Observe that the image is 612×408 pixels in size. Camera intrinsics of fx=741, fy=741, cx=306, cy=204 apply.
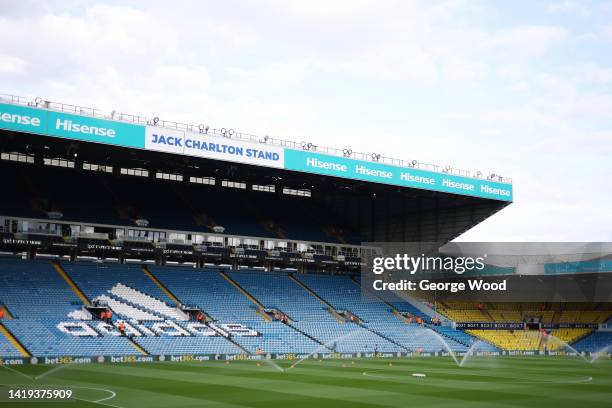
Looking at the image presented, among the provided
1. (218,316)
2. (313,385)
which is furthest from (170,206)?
(313,385)

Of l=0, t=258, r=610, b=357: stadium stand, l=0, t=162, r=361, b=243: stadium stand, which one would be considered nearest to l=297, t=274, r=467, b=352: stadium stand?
l=0, t=258, r=610, b=357: stadium stand

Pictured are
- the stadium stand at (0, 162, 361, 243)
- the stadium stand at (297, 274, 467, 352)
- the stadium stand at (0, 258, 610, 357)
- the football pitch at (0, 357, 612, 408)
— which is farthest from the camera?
the stadium stand at (297, 274, 467, 352)

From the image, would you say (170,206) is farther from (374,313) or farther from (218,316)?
(374,313)

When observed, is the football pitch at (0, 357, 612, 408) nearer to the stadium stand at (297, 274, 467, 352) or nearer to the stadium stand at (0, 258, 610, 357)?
the stadium stand at (0, 258, 610, 357)

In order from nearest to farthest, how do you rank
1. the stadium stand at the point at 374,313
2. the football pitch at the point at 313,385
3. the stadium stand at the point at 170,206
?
the football pitch at the point at 313,385 → the stadium stand at the point at 170,206 → the stadium stand at the point at 374,313

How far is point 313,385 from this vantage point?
35.4m

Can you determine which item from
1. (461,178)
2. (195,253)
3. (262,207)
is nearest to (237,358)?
(195,253)

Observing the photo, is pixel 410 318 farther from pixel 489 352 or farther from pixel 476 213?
pixel 476 213

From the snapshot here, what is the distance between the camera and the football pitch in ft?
93.2

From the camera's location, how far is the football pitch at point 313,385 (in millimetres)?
28406

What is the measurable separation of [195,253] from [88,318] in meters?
14.5

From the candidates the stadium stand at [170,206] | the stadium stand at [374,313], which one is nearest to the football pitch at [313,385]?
the stadium stand at [374,313]

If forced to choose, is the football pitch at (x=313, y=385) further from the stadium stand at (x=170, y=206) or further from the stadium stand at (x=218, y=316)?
the stadium stand at (x=170, y=206)

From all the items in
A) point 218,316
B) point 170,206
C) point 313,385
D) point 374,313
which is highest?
point 170,206
